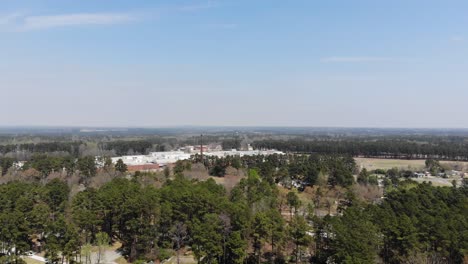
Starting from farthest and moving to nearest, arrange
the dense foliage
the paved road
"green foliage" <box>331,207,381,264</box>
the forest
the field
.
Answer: the field < the paved road < the forest < the dense foliage < "green foliage" <box>331,207,381,264</box>

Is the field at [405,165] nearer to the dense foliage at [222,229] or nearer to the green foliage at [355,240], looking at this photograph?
the dense foliage at [222,229]

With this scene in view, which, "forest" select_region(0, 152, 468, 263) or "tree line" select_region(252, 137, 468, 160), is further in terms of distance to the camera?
"tree line" select_region(252, 137, 468, 160)

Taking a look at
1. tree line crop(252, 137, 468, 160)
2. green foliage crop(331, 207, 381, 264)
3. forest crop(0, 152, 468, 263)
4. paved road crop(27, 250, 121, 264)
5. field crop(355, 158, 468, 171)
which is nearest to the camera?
green foliage crop(331, 207, 381, 264)

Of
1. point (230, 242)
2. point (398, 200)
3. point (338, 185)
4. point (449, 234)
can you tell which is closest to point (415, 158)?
point (338, 185)

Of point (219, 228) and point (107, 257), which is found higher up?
point (219, 228)

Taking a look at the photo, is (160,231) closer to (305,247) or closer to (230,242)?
(230,242)

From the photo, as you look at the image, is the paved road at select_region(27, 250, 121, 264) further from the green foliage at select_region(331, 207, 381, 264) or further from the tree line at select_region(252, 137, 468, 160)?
the tree line at select_region(252, 137, 468, 160)

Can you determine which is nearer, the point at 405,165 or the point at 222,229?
the point at 222,229

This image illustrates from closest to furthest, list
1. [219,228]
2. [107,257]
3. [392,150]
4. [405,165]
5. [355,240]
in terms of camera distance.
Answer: [355,240], [219,228], [107,257], [405,165], [392,150]

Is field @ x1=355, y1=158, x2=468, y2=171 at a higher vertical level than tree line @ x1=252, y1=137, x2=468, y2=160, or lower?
lower

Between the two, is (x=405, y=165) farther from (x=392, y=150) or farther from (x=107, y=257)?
(x=107, y=257)

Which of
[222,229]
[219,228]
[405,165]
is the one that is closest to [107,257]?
[219,228]

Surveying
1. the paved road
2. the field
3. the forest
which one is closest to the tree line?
the field
